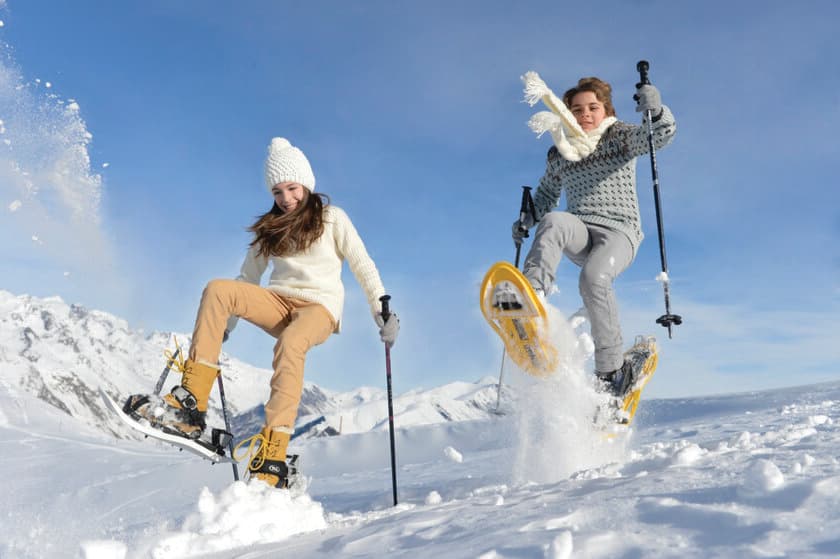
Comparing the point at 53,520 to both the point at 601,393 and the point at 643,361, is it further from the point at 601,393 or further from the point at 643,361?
the point at 643,361

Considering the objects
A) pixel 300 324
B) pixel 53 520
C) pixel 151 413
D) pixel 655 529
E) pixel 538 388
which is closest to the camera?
pixel 655 529

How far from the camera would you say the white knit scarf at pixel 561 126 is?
4.89m

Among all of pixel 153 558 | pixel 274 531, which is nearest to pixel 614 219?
pixel 274 531

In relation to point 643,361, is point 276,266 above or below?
above

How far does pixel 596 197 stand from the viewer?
16.0 feet

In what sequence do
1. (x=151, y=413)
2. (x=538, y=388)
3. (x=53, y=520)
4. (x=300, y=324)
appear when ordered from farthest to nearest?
(x=53, y=520) → (x=538, y=388) → (x=300, y=324) → (x=151, y=413)

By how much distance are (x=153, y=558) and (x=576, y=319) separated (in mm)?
3050

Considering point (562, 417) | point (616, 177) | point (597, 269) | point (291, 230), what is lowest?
point (562, 417)

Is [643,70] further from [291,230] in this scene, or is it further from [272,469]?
[272,469]

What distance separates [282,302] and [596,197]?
8.09 ft

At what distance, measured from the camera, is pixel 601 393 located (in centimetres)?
444

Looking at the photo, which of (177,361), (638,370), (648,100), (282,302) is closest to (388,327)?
(282,302)

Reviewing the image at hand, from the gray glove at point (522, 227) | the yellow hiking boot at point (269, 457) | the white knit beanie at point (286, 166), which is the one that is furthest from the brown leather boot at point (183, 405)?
the gray glove at point (522, 227)

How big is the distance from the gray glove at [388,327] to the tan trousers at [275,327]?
324 mm
